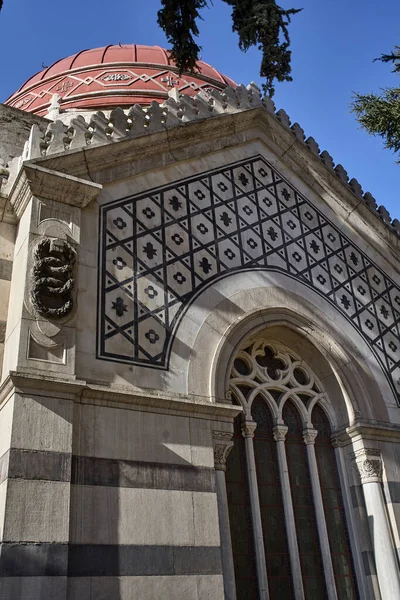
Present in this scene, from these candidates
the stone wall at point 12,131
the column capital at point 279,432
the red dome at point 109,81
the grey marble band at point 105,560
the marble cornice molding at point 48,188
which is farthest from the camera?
the red dome at point 109,81

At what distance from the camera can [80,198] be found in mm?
9977

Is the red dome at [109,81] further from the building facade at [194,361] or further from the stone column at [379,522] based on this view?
the stone column at [379,522]

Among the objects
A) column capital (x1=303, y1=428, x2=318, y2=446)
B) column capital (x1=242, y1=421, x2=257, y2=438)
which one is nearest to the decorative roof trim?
column capital (x1=242, y1=421, x2=257, y2=438)

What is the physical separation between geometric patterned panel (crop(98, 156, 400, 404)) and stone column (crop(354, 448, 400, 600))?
195 centimetres

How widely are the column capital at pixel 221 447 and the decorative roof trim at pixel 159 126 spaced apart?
527 cm

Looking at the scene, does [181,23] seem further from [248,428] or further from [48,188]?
[248,428]

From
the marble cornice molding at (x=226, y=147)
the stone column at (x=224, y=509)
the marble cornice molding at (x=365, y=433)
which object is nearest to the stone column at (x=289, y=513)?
the marble cornice molding at (x=365, y=433)

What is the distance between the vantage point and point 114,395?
8.75m

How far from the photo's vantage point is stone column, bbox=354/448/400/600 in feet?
33.9

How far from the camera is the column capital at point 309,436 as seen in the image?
11.4 meters

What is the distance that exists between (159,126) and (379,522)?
326 inches

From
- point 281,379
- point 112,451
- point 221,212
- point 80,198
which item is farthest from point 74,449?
point 221,212

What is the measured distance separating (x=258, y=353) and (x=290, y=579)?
13.1ft

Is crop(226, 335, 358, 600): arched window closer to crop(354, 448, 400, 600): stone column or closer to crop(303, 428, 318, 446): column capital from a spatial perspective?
crop(303, 428, 318, 446): column capital
